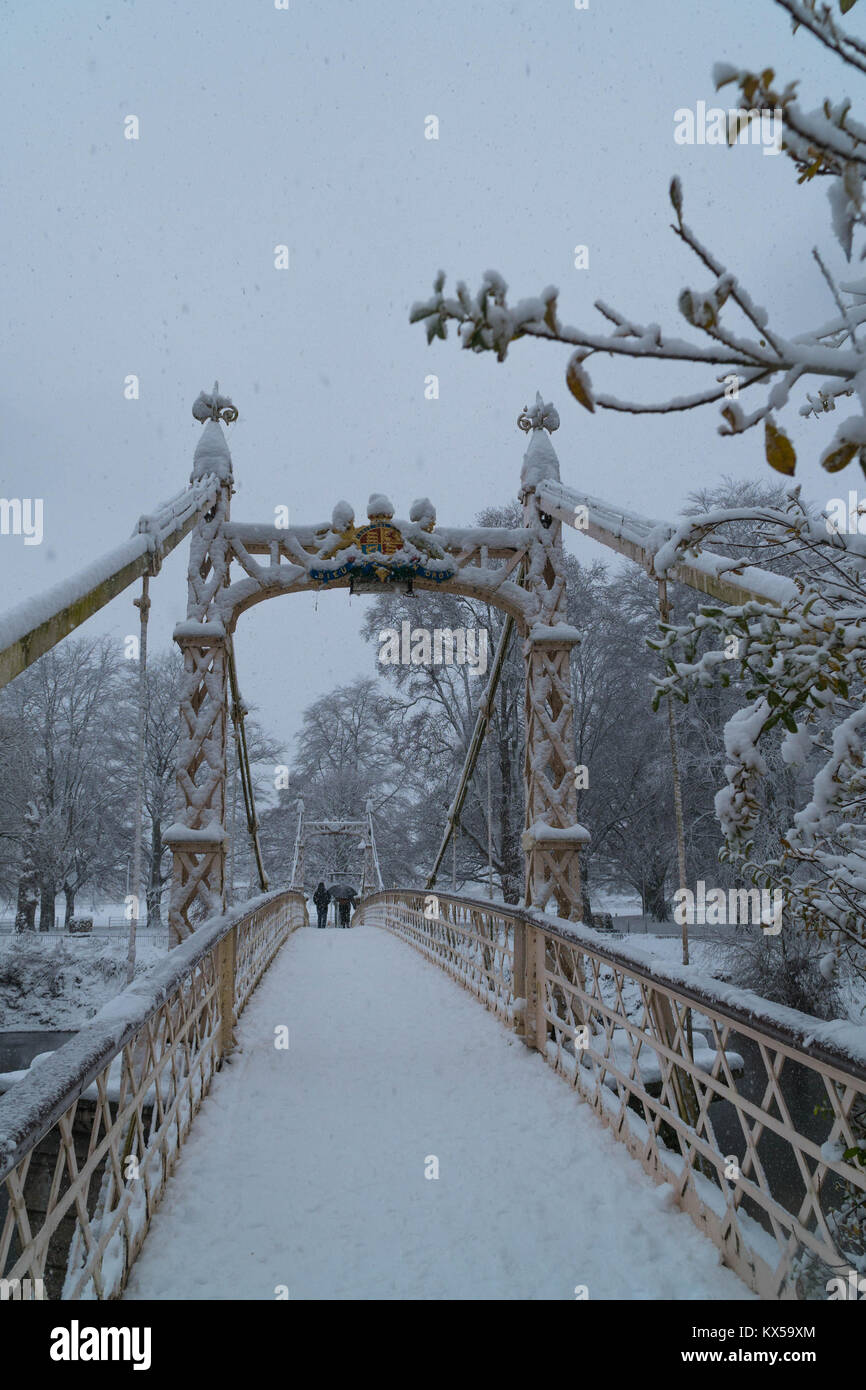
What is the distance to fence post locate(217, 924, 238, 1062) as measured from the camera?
5.12m

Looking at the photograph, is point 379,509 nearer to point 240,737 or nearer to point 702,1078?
point 240,737

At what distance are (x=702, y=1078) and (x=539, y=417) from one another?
22.3ft

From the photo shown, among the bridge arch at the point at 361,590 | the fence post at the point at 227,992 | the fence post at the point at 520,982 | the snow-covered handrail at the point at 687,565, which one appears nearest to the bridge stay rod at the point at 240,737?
the bridge arch at the point at 361,590

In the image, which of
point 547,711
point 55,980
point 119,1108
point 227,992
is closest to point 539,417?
point 547,711

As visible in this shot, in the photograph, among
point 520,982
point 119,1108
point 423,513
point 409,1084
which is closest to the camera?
point 119,1108

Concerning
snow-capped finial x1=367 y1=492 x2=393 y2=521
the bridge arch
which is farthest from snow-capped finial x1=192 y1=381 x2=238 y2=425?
snow-capped finial x1=367 y1=492 x2=393 y2=521

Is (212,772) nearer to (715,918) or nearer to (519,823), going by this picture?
(519,823)

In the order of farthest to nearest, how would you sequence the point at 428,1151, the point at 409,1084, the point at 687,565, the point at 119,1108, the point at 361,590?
the point at 361,590 < the point at 409,1084 < the point at 428,1151 < the point at 687,565 < the point at 119,1108

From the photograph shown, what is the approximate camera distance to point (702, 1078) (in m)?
2.94

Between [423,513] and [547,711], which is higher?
[423,513]

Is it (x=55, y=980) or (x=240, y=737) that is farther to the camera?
(x=55, y=980)

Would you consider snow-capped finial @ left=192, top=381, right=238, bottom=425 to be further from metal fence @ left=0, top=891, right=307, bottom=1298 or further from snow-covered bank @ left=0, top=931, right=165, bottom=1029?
snow-covered bank @ left=0, top=931, right=165, bottom=1029

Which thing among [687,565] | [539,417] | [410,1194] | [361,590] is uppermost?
[539,417]

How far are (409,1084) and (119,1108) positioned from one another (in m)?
2.34
